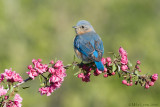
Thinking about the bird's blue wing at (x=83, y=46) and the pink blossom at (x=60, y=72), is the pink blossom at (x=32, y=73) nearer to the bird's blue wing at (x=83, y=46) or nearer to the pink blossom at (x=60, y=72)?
the pink blossom at (x=60, y=72)

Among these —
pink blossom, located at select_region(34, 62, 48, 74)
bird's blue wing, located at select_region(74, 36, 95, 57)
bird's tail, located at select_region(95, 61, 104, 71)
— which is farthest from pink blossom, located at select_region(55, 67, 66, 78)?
bird's blue wing, located at select_region(74, 36, 95, 57)

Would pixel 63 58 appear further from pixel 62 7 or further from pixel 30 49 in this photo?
pixel 62 7

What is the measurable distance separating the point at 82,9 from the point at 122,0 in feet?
7.74

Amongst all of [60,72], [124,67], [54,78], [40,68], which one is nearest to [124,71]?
[124,67]

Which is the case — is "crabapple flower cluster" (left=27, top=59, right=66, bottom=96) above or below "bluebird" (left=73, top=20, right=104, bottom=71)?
below

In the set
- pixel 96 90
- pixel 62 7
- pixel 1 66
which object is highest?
pixel 62 7

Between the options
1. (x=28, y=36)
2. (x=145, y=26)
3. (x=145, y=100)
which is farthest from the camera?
(x=145, y=26)

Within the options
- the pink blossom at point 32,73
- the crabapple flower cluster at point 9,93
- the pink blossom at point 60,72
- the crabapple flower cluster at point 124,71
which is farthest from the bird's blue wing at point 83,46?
the crabapple flower cluster at point 9,93

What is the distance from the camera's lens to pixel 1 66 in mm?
11203

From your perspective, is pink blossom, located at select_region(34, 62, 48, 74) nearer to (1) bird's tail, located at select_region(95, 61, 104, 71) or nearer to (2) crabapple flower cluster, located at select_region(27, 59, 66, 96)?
(2) crabapple flower cluster, located at select_region(27, 59, 66, 96)

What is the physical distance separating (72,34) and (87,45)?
8898 mm

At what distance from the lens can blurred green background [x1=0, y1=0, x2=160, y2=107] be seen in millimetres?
11555

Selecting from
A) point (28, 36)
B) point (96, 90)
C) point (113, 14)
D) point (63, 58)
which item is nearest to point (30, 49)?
point (28, 36)

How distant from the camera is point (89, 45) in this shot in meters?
7.01
